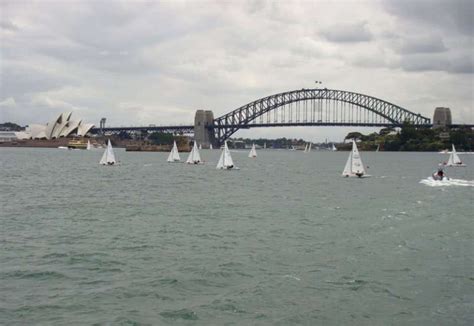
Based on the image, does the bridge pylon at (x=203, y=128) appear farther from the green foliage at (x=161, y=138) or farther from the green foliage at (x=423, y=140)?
the green foliage at (x=423, y=140)

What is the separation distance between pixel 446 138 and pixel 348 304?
157470 mm

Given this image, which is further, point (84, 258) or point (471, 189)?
point (471, 189)

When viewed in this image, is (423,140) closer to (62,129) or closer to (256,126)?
(256,126)

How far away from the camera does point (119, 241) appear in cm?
1741

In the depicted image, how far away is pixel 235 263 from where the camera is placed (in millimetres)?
14609

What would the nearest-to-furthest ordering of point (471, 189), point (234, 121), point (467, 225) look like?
1. point (467, 225)
2. point (471, 189)
3. point (234, 121)

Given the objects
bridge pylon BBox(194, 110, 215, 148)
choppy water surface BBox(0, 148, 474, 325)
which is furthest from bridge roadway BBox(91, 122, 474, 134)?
choppy water surface BBox(0, 148, 474, 325)

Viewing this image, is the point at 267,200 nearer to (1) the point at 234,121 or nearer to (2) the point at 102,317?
(2) the point at 102,317

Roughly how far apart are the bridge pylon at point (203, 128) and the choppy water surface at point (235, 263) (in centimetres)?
15114

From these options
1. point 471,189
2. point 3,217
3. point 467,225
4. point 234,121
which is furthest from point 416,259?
point 234,121

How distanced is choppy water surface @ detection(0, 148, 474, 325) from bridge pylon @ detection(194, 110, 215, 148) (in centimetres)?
15114

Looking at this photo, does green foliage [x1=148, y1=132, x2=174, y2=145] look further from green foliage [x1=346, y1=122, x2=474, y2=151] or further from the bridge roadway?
green foliage [x1=346, y1=122, x2=474, y2=151]

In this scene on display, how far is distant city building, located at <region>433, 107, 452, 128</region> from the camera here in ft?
598

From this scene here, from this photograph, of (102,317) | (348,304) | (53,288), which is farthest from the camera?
(53,288)
